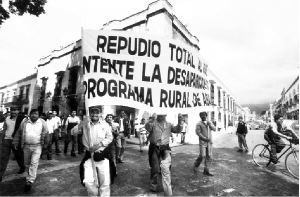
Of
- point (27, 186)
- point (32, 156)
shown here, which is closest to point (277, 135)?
point (32, 156)

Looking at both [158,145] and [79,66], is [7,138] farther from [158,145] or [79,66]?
[79,66]

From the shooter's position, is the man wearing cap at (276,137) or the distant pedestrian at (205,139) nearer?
the distant pedestrian at (205,139)

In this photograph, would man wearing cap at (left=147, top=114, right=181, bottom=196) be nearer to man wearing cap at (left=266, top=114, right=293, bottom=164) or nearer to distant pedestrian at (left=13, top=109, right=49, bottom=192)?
distant pedestrian at (left=13, top=109, right=49, bottom=192)

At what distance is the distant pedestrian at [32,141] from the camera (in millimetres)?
4594

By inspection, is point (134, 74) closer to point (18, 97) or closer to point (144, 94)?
point (144, 94)

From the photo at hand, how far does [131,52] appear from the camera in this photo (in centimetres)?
405

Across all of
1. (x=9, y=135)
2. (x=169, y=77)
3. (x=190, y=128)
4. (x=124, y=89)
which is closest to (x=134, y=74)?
(x=124, y=89)

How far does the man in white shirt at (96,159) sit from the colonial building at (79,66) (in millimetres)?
9229

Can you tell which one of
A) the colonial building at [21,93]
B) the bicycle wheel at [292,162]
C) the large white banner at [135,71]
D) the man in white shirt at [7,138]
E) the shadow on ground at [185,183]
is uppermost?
the colonial building at [21,93]

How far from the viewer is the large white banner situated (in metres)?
3.75

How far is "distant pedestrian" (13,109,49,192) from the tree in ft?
22.7

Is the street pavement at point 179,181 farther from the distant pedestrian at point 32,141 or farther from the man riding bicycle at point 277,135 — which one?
the man riding bicycle at point 277,135

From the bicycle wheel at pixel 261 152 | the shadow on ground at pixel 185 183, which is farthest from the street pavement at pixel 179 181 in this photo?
the bicycle wheel at pixel 261 152

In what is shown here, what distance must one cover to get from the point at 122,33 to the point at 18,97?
33005 mm
